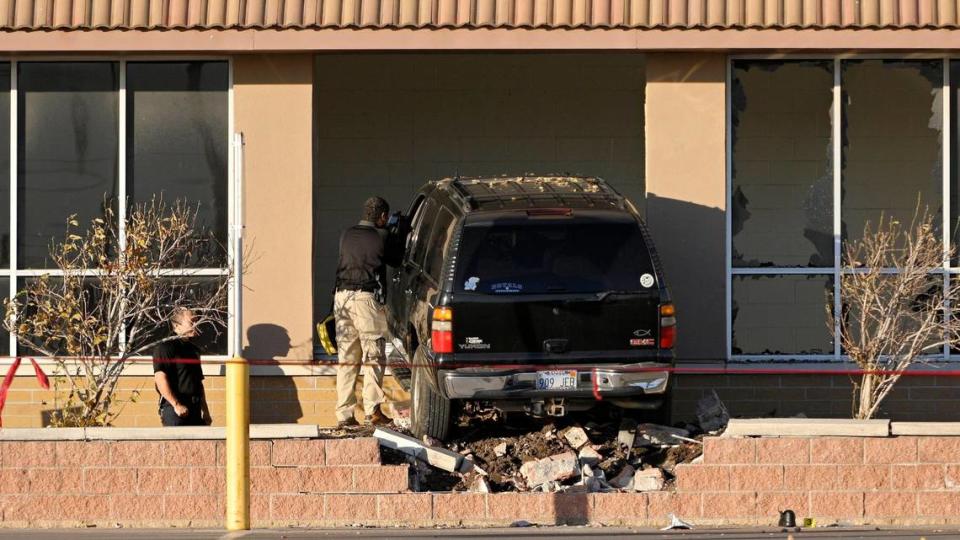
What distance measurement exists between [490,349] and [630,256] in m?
1.25

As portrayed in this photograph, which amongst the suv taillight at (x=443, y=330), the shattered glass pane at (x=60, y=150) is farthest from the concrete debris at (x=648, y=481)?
the shattered glass pane at (x=60, y=150)

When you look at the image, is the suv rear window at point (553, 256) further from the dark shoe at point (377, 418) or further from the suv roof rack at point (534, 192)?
the dark shoe at point (377, 418)

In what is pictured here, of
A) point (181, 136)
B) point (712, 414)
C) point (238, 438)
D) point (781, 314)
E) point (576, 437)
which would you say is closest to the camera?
point (238, 438)

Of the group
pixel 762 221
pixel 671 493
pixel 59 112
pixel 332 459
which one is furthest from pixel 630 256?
pixel 59 112

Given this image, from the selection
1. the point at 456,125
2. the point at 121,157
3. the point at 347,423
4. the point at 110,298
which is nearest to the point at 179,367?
the point at 110,298

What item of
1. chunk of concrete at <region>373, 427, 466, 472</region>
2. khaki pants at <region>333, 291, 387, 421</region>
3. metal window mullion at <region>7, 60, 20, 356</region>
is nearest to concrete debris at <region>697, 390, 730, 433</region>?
chunk of concrete at <region>373, 427, 466, 472</region>

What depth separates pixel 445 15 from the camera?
45.9 feet

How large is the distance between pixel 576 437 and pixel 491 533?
67.1 inches

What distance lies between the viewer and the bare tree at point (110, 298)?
43.5 feet

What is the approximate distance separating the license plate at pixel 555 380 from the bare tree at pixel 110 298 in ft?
9.69

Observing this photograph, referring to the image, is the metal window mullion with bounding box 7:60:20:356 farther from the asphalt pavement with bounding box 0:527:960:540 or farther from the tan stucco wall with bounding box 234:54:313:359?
the asphalt pavement with bounding box 0:527:960:540

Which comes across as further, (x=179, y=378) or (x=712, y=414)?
(x=712, y=414)

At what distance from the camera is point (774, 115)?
15953mm

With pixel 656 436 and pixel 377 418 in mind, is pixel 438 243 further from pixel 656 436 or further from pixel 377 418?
pixel 656 436
